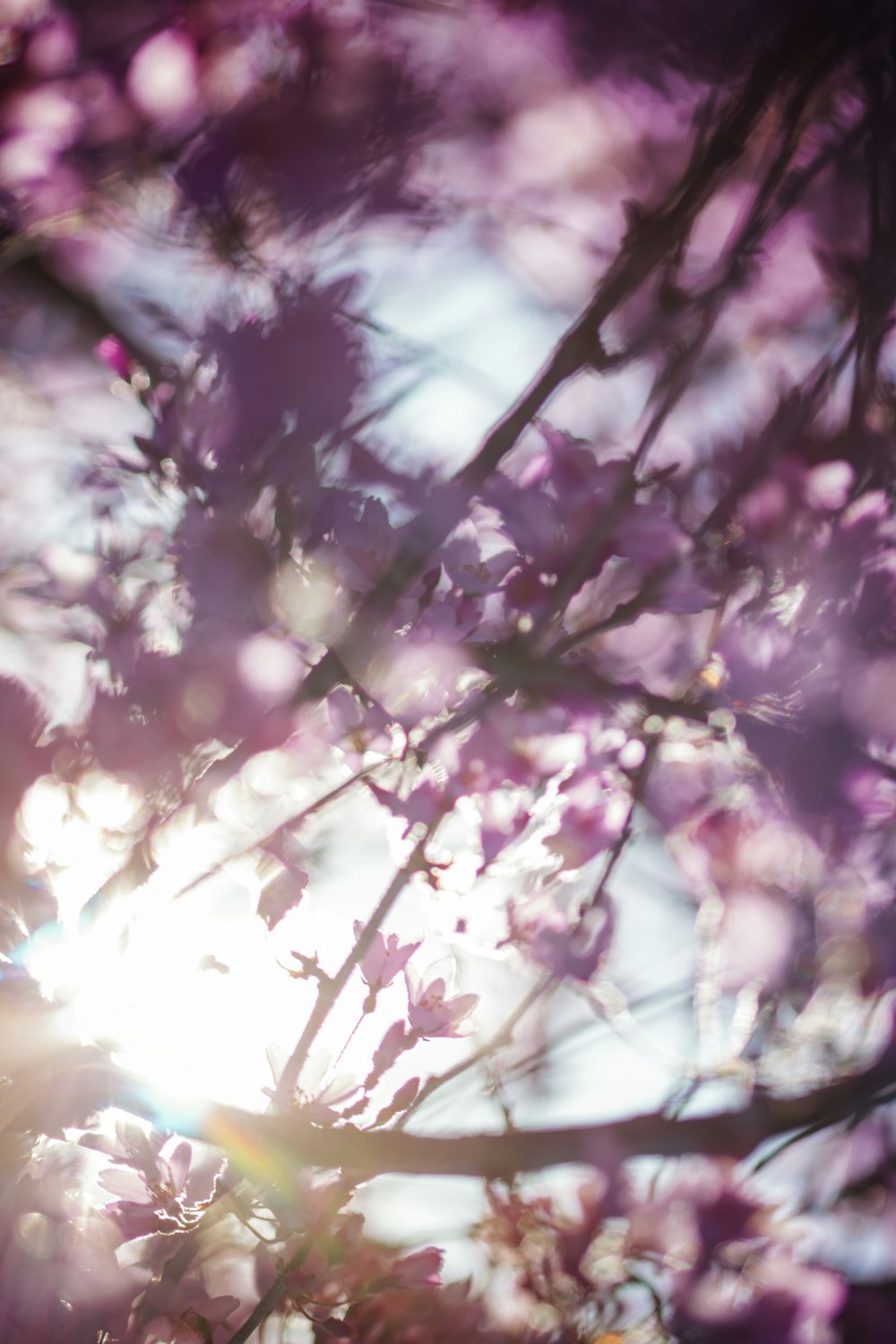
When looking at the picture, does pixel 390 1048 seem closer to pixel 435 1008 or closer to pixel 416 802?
pixel 435 1008

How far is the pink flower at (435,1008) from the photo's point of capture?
672 mm

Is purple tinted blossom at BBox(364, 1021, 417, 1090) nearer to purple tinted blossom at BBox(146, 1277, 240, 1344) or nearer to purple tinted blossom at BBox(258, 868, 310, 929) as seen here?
purple tinted blossom at BBox(258, 868, 310, 929)

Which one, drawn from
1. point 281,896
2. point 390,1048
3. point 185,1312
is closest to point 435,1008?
point 390,1048

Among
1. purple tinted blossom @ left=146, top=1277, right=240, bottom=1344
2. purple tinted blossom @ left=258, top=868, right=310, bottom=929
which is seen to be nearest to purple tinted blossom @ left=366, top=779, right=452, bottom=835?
purple tinted blossom @ left=258, top=868, right=310, bottom=929

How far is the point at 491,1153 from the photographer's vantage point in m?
0.55

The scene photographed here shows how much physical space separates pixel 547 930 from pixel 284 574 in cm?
46

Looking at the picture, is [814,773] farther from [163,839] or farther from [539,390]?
[163,839]

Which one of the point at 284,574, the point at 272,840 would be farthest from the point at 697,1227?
the point at 284,574

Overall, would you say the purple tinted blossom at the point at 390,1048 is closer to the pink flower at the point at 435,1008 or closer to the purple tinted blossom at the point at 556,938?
the pink flower at the point at 435,1008

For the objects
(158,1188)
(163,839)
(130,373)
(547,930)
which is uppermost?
(130,373)

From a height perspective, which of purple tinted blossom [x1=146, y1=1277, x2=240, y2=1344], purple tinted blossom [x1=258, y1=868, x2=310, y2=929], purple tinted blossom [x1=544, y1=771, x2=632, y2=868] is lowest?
purple tinted blossom [x1=146, y1=1277, x2=240, y2=1344]

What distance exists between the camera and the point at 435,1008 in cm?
68

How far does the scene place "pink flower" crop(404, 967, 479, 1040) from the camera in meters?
0.67

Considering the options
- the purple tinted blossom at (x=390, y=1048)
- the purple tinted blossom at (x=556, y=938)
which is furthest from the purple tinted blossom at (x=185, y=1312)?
the purple tinted blossom at (x=556, y=938)
